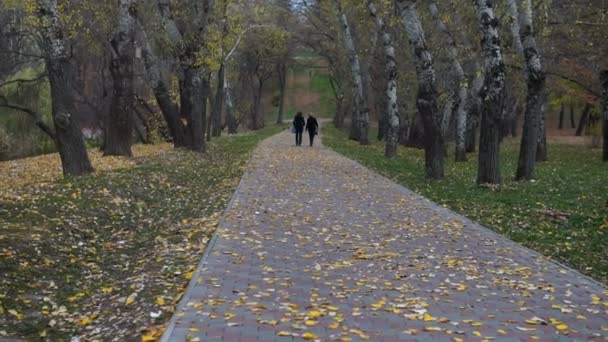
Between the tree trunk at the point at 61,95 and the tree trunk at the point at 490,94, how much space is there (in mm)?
8605

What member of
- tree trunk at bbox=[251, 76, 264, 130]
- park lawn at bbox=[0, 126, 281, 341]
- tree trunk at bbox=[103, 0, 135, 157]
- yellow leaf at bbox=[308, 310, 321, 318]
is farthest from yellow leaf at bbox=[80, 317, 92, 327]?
tree trunk at bbox=[251, 76, 264, 130]

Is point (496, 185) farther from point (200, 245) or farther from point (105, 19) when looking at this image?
point (105, 19)

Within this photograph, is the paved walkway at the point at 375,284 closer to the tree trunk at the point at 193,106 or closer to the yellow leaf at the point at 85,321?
the yellow leaf at the point at 85,321

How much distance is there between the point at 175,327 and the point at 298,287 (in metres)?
1.68

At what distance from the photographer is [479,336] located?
5383 millimetres

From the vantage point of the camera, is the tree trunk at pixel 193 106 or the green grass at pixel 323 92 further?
the green grass at pixel 323 92

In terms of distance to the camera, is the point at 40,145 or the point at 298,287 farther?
the point at 40,145

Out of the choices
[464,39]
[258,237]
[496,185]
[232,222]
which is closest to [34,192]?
[232,222]

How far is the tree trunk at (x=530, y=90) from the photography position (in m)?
15.4

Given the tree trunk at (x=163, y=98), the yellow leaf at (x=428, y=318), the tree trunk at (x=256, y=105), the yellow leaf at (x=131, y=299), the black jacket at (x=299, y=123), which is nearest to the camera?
the yellow leaf at (x=428, y=318)

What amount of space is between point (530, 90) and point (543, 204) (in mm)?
4282

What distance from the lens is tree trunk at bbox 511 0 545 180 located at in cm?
1545

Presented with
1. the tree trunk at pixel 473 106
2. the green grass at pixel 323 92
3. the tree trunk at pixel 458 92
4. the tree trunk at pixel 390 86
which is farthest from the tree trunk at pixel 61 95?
the green grass at pixel 323 92

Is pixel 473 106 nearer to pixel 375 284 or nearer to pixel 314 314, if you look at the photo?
pixel 375 284
